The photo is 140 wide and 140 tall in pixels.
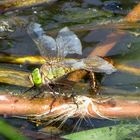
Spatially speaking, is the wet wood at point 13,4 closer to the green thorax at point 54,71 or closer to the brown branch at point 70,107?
the green thorax at point 54,71

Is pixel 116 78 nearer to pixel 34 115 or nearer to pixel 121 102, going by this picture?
pixel 121 102

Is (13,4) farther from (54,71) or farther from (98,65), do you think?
(98,65)

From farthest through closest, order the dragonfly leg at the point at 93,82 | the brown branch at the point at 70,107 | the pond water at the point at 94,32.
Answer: the pond water at the point at 94,32 → the dragonfly leg at the point at 93,82 → the brown branch at the point at 70,107

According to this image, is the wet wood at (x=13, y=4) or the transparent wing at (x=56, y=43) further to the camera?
the wet wood at (x=13, y=4)

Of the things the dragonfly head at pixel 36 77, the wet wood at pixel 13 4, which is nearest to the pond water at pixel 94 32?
the wet wood at pixel 13 4

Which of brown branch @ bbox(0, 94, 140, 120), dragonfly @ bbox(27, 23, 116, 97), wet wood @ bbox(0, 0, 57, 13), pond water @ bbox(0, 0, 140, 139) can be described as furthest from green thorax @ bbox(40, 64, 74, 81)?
wet wood @ bbox(0, 0, 57, 13)

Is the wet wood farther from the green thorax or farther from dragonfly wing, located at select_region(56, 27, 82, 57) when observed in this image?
the green thorax

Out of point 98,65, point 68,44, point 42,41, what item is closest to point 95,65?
point 98,65
